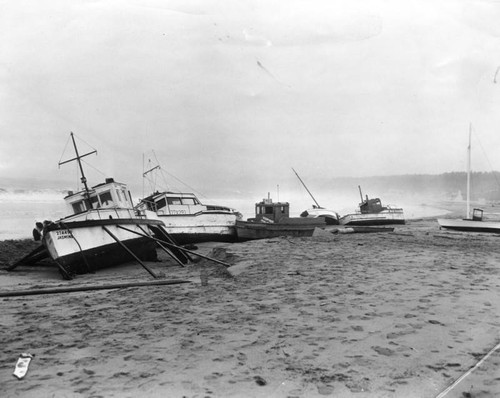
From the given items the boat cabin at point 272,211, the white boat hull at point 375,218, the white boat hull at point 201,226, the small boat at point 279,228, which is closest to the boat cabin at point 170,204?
the white boat hull at point 201,226

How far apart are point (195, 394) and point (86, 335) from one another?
2382 millimetres

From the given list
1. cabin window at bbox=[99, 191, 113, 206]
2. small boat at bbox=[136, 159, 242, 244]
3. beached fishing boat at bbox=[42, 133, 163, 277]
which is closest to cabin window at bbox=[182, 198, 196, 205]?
small boat at bbox=[136, 159, 242, 244]

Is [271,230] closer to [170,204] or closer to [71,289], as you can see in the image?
[170,204]

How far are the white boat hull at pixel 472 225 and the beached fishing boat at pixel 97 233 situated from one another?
16299mm

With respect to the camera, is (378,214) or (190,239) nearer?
(190,239)

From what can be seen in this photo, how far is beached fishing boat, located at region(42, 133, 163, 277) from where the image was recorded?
1238 cm

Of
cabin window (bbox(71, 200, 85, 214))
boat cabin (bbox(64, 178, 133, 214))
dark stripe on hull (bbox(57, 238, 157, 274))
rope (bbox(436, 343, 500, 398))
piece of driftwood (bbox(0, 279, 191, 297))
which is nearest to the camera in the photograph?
rope (bbox(436, 343, 500, 398))

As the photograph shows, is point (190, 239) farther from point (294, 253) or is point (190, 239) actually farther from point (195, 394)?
point (195, 394)

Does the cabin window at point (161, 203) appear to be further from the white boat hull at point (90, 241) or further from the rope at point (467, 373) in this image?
the rope at point (467, 373)

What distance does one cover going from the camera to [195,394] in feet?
11.7

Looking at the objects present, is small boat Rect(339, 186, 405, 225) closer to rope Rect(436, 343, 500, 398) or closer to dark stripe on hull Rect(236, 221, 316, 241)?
dark stripe on hull Rect(236, 221, 316, 241)

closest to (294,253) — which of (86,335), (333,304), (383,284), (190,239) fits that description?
(383,284)

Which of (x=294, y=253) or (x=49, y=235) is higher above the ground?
(x=49, y=235)

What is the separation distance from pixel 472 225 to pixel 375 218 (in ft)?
36.7
